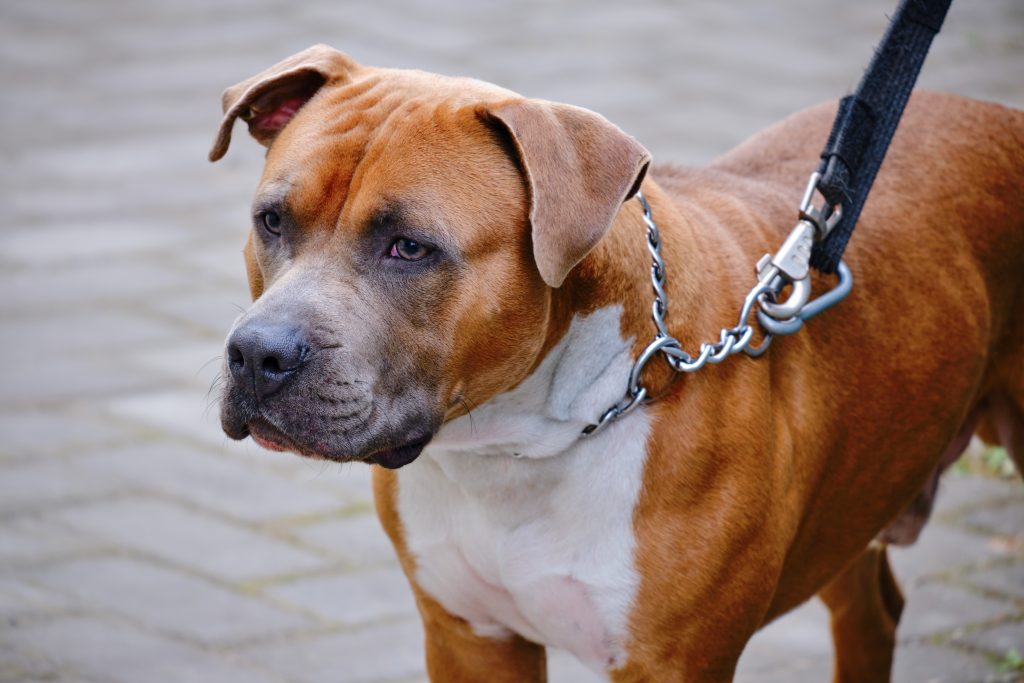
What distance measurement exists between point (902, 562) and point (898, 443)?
157 cm

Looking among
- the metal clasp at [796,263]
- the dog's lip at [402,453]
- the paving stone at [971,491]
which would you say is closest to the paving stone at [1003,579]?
the paving stone at [971,491]

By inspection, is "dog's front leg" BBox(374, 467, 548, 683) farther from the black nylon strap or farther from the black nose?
the black nylon strap

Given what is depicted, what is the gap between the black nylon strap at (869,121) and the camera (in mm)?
3459

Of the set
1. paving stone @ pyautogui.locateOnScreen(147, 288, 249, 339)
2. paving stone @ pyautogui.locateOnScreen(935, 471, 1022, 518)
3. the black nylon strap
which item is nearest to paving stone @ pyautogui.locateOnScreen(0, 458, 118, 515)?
paving stone @ pyautogui.locateOnScreen(147, 288, 249, 339)

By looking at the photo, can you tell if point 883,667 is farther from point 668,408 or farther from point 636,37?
point 636,37

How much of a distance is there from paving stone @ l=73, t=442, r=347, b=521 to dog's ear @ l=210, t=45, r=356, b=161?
192 cm

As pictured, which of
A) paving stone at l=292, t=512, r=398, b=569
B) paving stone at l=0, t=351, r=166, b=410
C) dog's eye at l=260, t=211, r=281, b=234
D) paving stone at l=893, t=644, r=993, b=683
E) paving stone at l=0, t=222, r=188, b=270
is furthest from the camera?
paving stone at l=0, t=222, r=188, b=270

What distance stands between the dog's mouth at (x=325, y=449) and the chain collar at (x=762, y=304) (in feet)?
1.28

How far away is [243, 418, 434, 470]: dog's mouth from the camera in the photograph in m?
2.96

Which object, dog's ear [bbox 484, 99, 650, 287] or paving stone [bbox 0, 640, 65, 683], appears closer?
dog's ear [bbox 484, 99, 650, 287]

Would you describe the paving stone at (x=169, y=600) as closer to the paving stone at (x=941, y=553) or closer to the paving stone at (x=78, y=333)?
the paving stone at (x=78, y=333)

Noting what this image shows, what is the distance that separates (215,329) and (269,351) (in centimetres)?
355

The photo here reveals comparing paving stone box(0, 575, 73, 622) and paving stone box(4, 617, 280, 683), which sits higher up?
paving stone box(4, 617, 280, 683)

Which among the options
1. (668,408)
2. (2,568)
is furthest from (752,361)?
(2,568)
